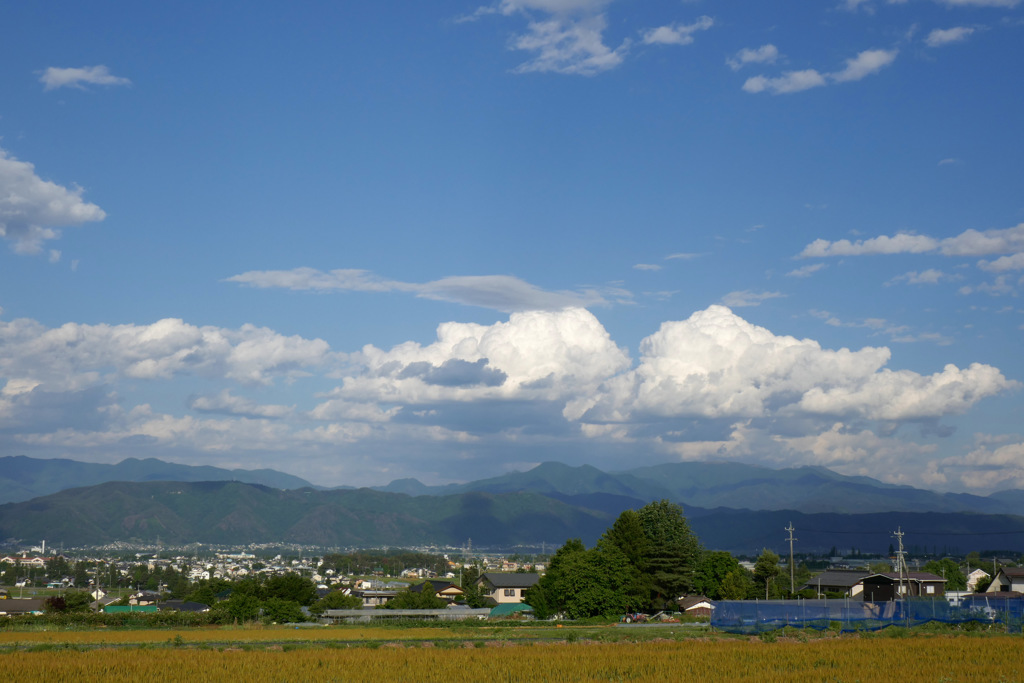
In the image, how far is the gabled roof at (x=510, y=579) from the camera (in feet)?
374

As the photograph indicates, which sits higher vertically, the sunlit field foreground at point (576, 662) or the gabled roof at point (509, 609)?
the sunlit field foreground at point (576, 662)

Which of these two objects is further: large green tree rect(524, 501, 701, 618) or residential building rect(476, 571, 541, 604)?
residential building rect(476, 571, 541, 604)

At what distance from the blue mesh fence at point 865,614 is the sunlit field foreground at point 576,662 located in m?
7.14

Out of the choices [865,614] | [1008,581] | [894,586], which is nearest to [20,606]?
[865,614]

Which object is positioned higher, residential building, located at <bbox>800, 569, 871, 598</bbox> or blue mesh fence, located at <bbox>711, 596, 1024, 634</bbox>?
blue mesh fence, located at <bbox>711, 596, 1024, 634</bbox>

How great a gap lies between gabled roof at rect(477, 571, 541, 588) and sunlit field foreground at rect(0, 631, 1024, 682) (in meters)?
72.3

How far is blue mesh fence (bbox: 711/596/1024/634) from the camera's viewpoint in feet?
160

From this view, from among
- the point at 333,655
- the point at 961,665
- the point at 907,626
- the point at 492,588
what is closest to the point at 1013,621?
the point at 907,626

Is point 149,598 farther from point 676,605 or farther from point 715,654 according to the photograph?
point 715,654

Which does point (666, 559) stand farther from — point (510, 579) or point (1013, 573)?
point (1013, 573)

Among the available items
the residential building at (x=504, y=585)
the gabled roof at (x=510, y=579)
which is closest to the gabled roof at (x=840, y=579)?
the gabled roof at (x=510, y=579)

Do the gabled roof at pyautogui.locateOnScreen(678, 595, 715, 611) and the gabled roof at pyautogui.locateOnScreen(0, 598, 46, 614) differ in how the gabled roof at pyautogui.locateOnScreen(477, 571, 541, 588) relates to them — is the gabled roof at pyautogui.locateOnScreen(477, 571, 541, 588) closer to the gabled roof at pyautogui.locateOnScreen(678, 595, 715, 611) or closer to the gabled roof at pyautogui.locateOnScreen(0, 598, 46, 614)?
the gabled roof at pyautogui.locateOnScreen(678, 595, 715, 611)

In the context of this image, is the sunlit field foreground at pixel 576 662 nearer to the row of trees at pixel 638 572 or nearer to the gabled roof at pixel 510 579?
the row of trees at pixel 638 572

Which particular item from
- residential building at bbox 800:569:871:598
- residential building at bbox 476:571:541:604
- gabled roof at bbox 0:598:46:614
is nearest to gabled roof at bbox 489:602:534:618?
residential building at bbox 476:571:541:604
